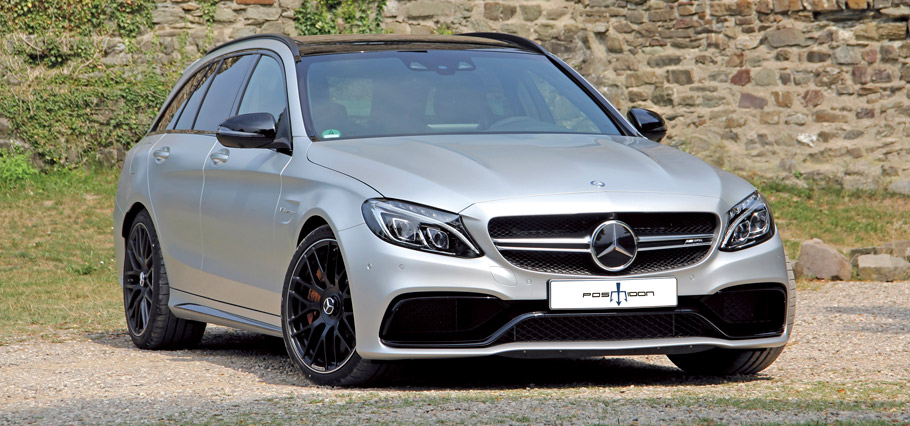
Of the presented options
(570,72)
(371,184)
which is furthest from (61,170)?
(371,184)

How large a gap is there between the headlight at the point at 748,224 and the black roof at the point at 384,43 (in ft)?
6.71

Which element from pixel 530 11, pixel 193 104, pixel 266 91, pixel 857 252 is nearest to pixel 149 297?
pixel 193 104

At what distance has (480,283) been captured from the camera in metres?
4.98

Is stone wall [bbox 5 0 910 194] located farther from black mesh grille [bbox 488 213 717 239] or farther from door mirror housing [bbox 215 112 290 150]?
black mesh grille [bbox 488 213 717 239]

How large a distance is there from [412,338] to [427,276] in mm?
317

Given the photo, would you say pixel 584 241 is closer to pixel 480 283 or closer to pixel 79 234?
pixel 480 283

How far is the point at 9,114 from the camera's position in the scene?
53.2 feet

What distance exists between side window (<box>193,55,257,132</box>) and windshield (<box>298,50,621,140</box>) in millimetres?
771

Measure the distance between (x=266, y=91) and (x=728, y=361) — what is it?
8.92 feet

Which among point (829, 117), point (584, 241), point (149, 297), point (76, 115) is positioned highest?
point (584, 241)

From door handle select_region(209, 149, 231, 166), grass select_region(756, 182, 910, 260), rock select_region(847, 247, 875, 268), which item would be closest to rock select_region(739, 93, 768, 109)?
grass select_region(756, 182, 910, 260)

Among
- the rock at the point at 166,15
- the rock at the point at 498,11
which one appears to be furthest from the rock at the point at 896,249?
the rock at the point at 166,15

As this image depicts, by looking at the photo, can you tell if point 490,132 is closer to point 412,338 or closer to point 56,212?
point 412,338

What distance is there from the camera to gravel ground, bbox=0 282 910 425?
14.8 feet
